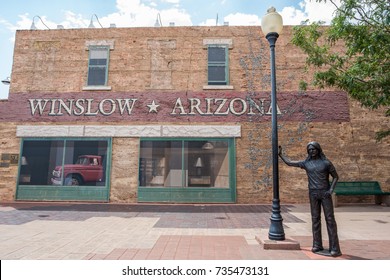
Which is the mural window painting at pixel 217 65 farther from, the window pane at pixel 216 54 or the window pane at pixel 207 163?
the window pane at pixel 207 163

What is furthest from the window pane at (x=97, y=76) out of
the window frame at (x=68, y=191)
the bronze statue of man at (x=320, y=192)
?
the bronze statue of man at (x=320, y=192)

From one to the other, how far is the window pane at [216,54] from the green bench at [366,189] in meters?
7.53

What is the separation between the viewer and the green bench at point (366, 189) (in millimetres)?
10656

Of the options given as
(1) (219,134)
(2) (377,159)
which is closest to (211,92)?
(1) (219,134)

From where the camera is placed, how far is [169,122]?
11836mm

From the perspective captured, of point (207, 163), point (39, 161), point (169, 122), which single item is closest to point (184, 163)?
point (207, 163)

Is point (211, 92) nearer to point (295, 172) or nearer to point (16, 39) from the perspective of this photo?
point (295, 172)

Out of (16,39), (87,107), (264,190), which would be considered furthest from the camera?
(16,39)

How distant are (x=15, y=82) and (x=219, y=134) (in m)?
9.95

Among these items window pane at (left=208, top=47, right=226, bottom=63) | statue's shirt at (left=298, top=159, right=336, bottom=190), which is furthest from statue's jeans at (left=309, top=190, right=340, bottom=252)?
window pane at (left=208, top=47, right=226, bottom=63)

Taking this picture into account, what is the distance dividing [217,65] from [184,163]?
4796mm

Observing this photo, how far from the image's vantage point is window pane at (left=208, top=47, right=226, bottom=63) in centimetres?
1231

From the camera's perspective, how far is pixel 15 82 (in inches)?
492

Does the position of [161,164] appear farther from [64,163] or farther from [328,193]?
[328,193]
